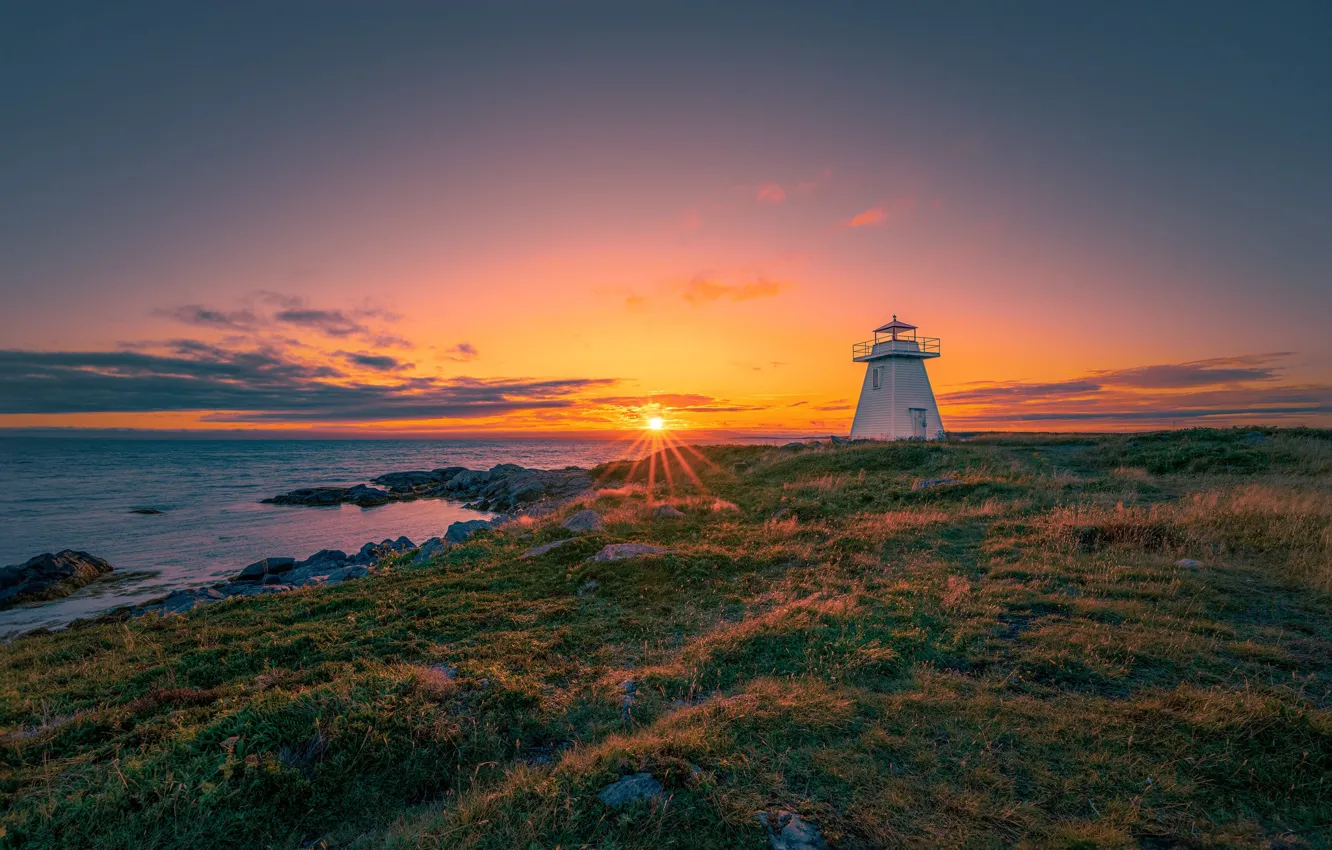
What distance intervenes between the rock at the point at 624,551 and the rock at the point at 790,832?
866cm

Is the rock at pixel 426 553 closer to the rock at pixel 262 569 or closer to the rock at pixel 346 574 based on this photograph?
the rock at pixel 346 574

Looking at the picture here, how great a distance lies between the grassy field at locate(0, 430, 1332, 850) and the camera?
4430mm

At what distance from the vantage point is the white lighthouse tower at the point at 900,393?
139 ft

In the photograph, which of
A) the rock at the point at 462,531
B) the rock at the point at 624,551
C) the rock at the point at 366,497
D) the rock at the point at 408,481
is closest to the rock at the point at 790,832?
the rock at the point at 624,551

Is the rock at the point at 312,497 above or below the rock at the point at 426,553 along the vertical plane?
below

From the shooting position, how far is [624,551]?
13344mm

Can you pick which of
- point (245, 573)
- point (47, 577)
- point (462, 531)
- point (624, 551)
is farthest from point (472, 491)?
point (624, 551)

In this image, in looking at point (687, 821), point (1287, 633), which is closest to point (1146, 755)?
point (687, 821)

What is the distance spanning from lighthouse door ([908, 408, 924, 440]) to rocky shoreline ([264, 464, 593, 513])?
27655 mm

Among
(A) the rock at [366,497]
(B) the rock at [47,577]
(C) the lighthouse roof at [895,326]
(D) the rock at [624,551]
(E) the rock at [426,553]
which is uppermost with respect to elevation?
(C) the lighthouse roof at [895,326]

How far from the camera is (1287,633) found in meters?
7.79

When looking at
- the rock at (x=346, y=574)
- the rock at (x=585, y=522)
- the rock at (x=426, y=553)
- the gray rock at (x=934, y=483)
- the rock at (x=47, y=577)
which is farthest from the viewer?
the gray rock at (x=934, y=483)

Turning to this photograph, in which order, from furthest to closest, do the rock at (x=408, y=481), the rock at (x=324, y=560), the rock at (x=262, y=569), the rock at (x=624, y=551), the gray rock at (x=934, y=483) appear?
the rock at (x=408, y=481), the rock at (x=324, y=560), the rock at (x=262, y=569), the gray rock at (x=934, y=483), the rock at (x=624, y=551)

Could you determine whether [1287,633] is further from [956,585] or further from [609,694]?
[609,694]
